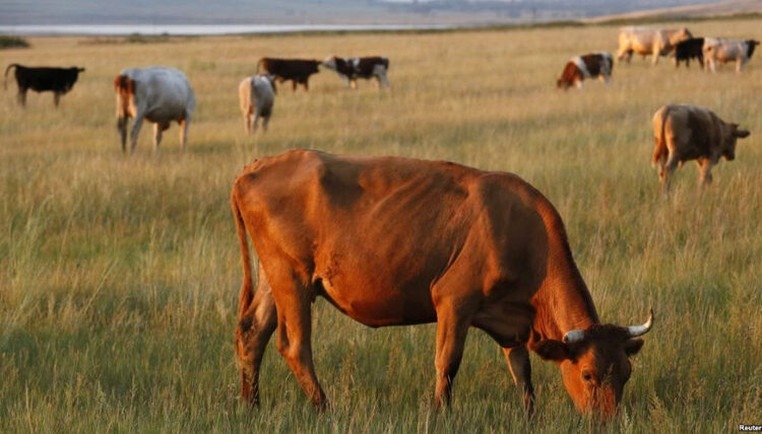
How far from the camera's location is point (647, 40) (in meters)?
43.5

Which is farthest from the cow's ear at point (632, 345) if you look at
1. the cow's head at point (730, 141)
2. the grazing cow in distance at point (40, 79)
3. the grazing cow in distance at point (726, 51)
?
the grazing cow in distance at point (726, 51)

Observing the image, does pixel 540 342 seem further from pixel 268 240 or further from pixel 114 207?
pixel 114 207

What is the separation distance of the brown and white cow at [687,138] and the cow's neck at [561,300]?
6.68 m

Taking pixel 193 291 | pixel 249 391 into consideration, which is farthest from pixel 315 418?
pixel 193 291

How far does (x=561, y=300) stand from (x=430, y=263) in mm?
594

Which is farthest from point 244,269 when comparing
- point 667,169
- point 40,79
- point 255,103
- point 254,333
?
point 40,79

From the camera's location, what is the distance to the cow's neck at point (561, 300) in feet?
14.7

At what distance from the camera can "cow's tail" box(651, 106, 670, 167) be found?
11.1 metres

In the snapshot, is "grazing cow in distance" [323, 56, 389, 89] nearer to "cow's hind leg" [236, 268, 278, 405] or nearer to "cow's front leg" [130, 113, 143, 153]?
"cow's front leg" [130, 113, 143, 153]

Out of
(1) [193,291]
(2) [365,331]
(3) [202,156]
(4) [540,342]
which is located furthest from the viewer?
(3) [202,156]

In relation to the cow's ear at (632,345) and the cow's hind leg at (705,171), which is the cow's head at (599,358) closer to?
→ the cow's ear at (632,345)

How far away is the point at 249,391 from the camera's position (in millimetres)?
5062

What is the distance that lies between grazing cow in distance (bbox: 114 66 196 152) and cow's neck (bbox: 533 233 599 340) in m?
11.8

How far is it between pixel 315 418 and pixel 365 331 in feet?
4.42
